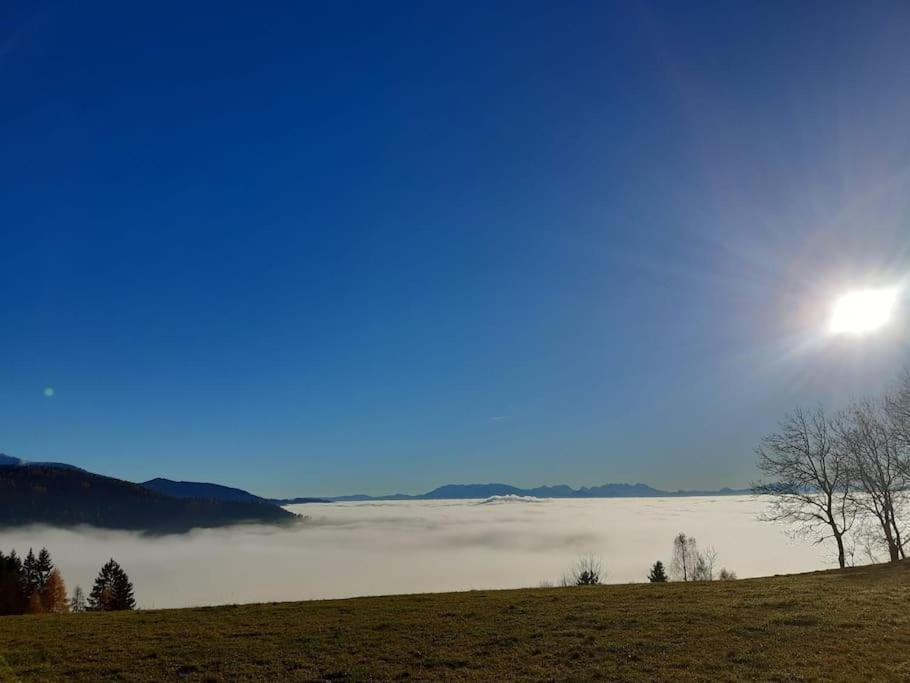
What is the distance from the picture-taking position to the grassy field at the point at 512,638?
1653 centimetres

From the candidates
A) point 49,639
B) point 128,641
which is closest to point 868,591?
point 128,641

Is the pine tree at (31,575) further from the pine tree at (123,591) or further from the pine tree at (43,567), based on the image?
the pine tree at (123,591)

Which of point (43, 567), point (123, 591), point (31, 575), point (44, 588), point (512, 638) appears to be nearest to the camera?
point (512, 638)

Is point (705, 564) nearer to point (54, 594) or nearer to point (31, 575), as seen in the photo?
point (54, 594)

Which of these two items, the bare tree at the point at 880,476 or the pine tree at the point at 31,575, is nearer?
the bare tree at the point at 880,476

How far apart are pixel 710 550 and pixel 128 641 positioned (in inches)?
4621

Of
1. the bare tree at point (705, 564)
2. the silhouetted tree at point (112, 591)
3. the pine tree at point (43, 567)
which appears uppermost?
the pine tree at point (43, 567)

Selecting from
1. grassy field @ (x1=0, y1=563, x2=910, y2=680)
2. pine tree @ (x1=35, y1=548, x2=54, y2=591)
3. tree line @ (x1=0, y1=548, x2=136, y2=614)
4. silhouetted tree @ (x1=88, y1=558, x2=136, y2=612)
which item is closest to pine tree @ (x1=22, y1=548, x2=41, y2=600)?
tree line @ (x1=0, y1=548, x2=136, y2=614)

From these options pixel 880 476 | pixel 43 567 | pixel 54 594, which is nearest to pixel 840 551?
pixel 880 476

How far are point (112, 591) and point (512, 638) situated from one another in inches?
3227

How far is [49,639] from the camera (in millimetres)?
23422

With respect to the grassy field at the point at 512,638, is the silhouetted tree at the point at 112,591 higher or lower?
lower

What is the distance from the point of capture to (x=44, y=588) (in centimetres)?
8069

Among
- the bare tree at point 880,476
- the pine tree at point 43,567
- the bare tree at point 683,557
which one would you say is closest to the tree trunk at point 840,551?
the bare tree at point 880,476
